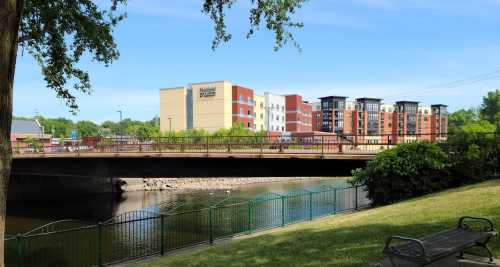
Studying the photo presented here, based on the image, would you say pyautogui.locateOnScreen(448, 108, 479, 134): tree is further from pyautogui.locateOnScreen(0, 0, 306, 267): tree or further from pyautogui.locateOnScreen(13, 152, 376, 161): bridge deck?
pyautogui.locateOnScreen(0, 0, 306, 267): tree

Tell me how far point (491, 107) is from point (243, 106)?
77.7m

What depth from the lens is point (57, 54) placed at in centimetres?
1276

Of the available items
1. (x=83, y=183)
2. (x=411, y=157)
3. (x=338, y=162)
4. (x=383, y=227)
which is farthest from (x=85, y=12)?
(x=83, y=183)

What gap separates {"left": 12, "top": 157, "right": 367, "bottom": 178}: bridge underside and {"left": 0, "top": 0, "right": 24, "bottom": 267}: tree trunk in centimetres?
1757

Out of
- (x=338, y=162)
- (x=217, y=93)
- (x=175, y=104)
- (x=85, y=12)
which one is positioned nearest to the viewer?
(x=85, y=12)

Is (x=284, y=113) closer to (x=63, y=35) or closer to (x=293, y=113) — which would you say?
(x=293, y=113)

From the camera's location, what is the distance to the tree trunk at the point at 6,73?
5281mm

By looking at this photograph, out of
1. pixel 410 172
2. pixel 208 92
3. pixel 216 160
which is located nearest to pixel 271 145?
pixel 216 160

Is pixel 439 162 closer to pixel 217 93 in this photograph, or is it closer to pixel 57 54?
pixel 57 54

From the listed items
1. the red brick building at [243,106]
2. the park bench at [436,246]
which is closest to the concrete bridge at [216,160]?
the park bench at [436,246]

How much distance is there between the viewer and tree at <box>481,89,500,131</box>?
126 m

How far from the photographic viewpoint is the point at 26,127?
98.6 m

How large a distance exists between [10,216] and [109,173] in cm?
1167

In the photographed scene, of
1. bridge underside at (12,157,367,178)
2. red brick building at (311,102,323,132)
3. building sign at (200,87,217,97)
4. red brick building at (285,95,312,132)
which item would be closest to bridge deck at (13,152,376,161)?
bridge underside at (12,157,367,178)
